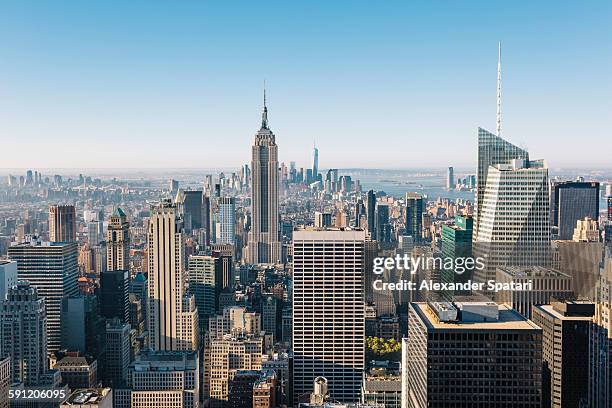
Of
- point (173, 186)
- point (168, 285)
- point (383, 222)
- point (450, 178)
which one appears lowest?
point (168, 285)

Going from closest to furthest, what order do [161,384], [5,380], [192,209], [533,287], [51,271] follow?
[5,380]
[533,287]
[161,384]
[51,271]
[192,209]

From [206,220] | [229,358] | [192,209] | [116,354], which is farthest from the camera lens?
[206,220]

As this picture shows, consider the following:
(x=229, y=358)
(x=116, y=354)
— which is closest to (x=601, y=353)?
(x=229, y=358)

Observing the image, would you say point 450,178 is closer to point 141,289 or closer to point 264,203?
point 141,289

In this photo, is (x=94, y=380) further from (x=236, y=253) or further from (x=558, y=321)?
(x=236, y=253)

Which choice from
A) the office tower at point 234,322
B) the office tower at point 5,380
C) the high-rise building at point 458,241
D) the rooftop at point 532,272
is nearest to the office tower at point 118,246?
the office tower at point 234,322

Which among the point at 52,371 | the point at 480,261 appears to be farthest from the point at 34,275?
the point at 480,261
